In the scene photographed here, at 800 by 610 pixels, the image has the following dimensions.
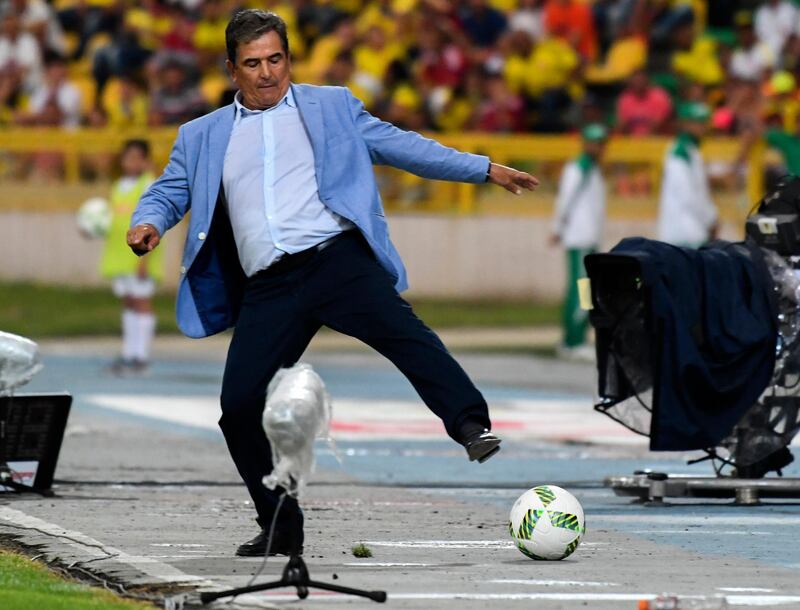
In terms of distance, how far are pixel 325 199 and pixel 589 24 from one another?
18464 mm

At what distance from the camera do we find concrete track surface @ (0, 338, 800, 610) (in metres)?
7.14

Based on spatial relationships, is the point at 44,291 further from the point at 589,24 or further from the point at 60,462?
the point at 60,462

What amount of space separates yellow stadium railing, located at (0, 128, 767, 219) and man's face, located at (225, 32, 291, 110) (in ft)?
52.8

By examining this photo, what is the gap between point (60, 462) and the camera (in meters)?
11.6

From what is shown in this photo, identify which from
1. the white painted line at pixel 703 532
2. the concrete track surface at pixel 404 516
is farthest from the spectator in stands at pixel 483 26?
the white painted line at pixel 703 532

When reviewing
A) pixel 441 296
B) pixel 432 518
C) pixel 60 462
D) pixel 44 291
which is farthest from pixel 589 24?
Answer: pixel 432 518

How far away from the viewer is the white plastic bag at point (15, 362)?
9.61 meters

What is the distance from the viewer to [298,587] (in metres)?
6.61

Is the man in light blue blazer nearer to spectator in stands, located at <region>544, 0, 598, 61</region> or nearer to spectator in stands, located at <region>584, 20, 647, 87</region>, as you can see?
spectator in stands, located at <region>584, 20, 647, 87</region>

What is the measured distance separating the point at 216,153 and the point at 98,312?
16.1 m

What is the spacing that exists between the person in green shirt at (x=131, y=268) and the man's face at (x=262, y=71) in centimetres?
1006

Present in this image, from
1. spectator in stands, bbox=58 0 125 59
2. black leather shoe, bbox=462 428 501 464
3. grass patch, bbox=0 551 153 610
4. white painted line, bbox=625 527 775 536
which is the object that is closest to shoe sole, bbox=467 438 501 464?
black leather shoe, bbox=462 428 501 464

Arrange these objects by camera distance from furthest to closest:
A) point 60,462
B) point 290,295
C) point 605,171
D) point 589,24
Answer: point 589,24 < point 605,171 < point 60,462 < point 290,295

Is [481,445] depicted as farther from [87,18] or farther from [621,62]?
[87,18]
